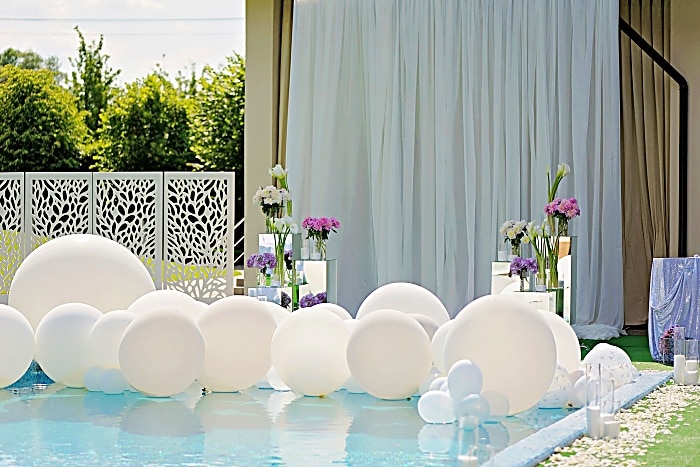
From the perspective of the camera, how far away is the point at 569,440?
3.75m

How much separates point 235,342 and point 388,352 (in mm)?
732

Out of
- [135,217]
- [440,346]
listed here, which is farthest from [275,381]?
[135,217]

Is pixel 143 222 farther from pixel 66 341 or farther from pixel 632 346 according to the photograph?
pixel 632 346

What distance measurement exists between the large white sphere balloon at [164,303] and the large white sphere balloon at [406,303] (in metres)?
0.83

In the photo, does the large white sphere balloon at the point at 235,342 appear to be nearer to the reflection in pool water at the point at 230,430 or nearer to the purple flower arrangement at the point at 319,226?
the reflection in pool water at the point at 230,430

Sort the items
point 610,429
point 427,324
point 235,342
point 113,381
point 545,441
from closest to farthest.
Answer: point 545,441 < point 610,429 < point 235,342 < point 113,381 < point 427,324

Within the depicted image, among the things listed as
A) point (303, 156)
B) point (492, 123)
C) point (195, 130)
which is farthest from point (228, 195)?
point (195, 130)

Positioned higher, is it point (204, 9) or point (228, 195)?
point (204, 9)

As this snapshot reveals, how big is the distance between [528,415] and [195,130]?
1712cm

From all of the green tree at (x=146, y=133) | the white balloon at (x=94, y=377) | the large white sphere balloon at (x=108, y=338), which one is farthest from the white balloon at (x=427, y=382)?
the green tree at (x=146, y=133)

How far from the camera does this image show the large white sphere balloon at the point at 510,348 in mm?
4219

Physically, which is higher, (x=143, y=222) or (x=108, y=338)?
(x=143, y=222)

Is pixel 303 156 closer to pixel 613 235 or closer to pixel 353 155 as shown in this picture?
pixel 353 155

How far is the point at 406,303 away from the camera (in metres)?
5.48
